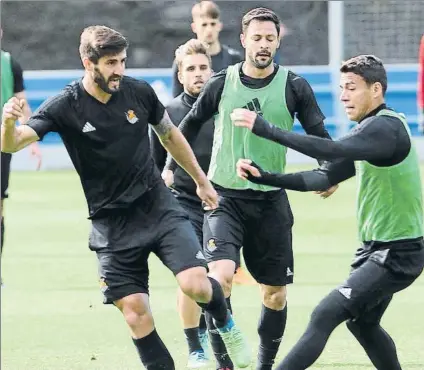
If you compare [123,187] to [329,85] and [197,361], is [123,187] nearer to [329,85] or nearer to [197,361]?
[197,361]

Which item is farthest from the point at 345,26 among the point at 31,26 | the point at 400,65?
the point at 31,26

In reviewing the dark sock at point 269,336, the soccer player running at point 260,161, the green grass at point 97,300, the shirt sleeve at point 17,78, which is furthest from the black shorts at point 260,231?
the shirt sleeve at point 17,78

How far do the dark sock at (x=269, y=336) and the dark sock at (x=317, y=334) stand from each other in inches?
48.0

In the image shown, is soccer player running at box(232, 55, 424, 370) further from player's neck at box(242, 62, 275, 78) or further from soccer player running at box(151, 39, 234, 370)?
soccer player running at box(151, 39, 234, 370)

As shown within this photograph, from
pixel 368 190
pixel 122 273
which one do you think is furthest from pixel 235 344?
pixel 368 190

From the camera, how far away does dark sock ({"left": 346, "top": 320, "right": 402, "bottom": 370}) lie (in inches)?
294

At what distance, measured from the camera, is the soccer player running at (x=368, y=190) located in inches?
279

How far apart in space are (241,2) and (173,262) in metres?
20.8

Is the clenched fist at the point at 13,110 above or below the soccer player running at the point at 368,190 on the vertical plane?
above

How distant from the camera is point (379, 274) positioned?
7.18 m

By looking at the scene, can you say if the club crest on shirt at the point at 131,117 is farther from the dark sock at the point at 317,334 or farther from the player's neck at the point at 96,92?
the dark sock at the point at 317,334

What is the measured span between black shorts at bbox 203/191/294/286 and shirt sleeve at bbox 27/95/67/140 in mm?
1281

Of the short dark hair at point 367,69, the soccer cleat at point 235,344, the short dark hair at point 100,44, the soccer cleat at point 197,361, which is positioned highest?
the short dark hair at point 100,44

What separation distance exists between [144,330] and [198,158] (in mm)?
2091
